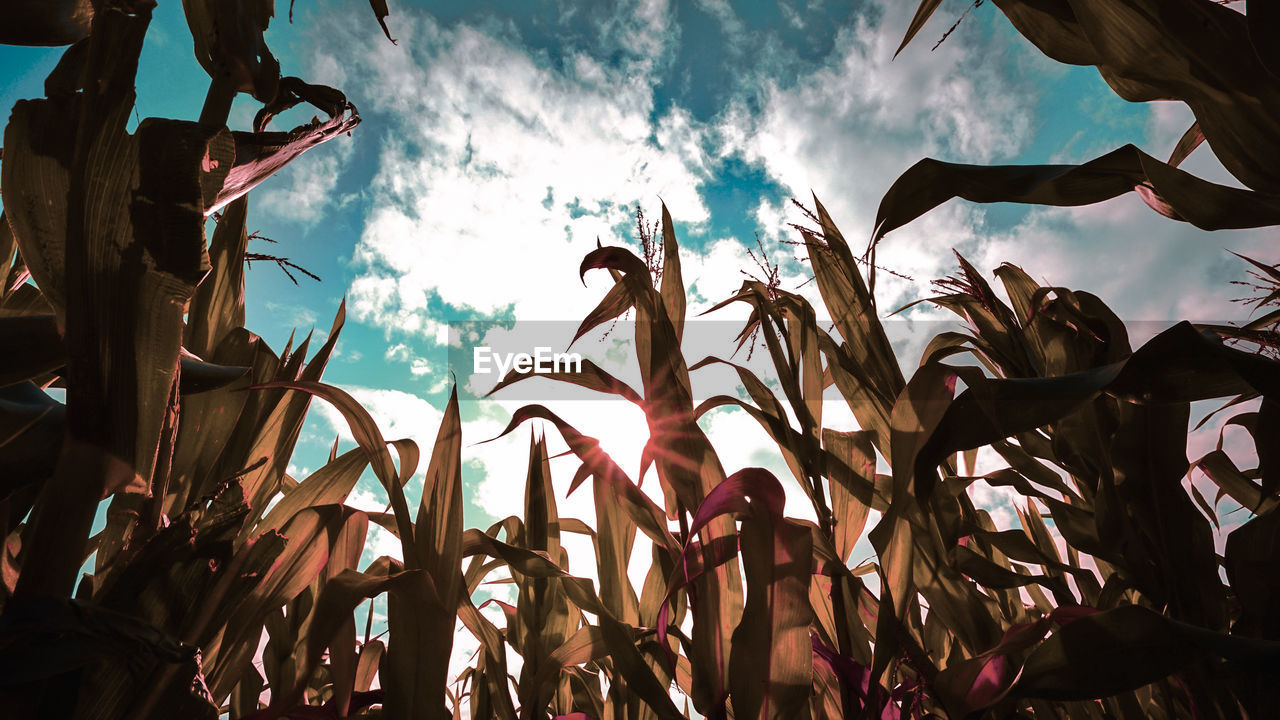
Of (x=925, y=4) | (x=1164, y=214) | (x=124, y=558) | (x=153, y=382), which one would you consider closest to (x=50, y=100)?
(x=153, y=382)

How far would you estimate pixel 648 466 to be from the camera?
20.2 inches

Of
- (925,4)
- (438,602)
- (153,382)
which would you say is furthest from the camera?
(925,4)

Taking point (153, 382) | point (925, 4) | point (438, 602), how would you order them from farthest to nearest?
point (925, 4), point (438, 602), point (153, 382)

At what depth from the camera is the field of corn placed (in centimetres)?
27

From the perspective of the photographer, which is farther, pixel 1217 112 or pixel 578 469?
pixel 578 469

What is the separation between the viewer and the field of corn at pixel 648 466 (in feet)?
0.90

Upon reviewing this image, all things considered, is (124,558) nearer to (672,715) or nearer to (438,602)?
(438,602)

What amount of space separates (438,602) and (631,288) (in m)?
0.28

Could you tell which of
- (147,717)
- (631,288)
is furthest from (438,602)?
(631,288)

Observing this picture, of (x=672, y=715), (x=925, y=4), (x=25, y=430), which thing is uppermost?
(x=925, y=4)

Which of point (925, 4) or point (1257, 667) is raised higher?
point (925, 4)

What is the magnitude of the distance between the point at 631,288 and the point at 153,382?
0.33 meters

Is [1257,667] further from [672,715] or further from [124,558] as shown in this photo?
[124,558]

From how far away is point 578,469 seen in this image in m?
0.59
